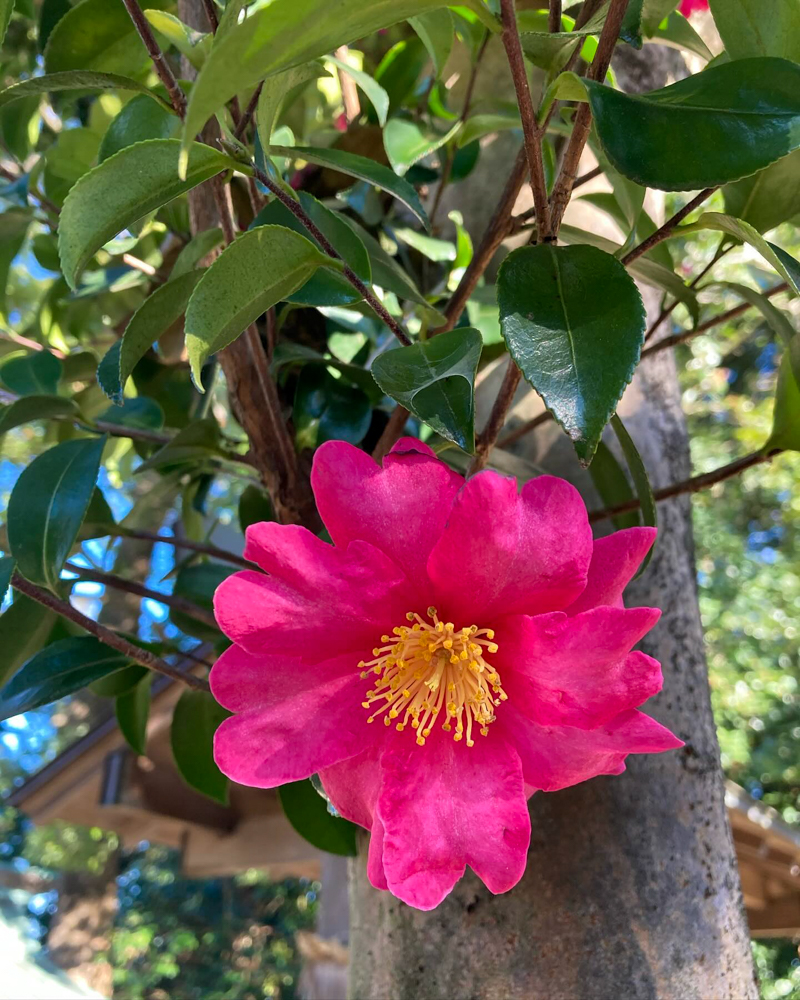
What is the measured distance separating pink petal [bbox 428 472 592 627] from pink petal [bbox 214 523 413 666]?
0.15 feet

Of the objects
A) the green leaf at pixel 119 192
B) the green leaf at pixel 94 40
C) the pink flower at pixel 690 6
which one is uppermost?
the pink flower at pixel 690 6

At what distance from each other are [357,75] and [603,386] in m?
0.47

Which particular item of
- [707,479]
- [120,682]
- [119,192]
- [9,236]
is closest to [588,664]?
[707,479]

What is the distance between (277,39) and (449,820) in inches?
18.8

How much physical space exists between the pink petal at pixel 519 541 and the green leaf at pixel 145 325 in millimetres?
289

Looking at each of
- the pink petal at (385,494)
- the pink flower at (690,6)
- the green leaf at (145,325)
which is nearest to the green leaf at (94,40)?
the green leaf at (145,325)

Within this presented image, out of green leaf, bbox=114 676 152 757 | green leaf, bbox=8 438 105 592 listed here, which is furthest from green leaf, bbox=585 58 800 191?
green leaf, bbox=114 676 152 757

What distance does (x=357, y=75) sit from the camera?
0.75 m

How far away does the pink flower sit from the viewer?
140 centimetres

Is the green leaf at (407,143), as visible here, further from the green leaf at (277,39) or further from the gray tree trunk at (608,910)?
the gray tree trunk at (608,910)

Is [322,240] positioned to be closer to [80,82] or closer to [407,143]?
[80,82]

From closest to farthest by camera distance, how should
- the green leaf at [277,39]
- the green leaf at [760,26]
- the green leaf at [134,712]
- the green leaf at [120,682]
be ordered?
1. the green leaf at [277,39]
2. the green leaf at [760,26]
3. the green leaf at [120,682]
4. the green leaf at [134,712]

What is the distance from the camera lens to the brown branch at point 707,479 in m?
0.71

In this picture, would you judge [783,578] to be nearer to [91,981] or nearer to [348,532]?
[91,981]
